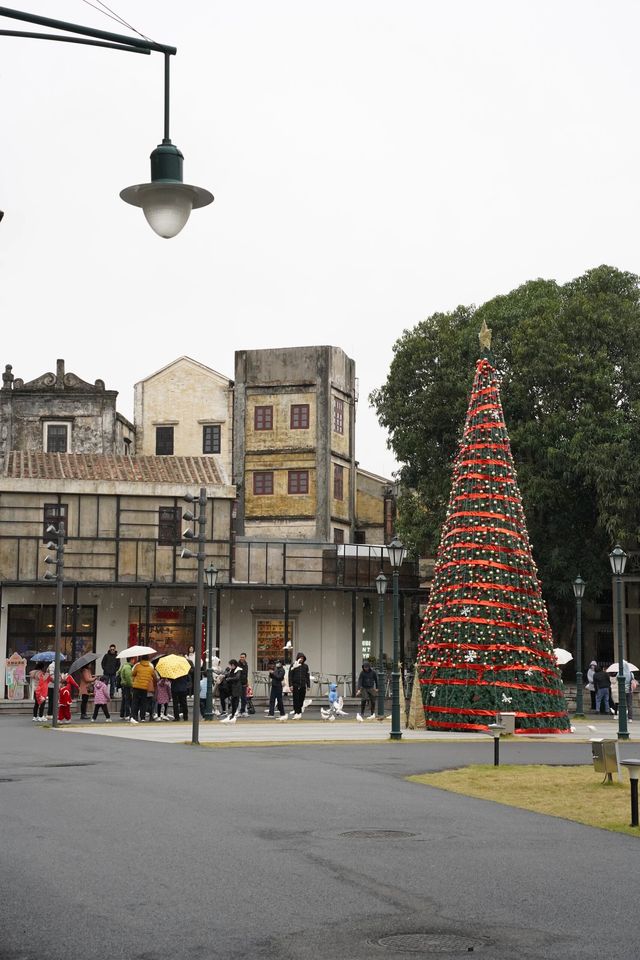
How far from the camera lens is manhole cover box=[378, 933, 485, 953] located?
7172 mm

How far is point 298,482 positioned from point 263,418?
3.06 m

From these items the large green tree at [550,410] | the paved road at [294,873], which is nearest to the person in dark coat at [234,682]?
the large green tree at [550,410]

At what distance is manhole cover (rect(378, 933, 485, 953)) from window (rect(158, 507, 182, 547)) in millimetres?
41402

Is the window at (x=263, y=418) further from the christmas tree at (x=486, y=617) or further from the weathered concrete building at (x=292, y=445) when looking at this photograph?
the christmas tree at (x=486, y=617)

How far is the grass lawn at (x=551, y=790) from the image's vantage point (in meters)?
13.8

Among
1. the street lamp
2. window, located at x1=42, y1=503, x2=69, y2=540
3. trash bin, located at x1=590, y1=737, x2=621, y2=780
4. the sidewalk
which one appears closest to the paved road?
trash bin, located at x1=590, y1=737, x2=621, y2=780

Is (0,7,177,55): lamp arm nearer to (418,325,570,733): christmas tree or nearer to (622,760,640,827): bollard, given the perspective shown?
(622,760,640,827): bollard

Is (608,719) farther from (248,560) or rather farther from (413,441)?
(248,560)

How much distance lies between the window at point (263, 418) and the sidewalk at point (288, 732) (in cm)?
2244

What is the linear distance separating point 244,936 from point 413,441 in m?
39.4

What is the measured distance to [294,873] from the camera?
955cm

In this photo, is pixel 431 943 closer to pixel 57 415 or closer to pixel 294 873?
pixel 294 873

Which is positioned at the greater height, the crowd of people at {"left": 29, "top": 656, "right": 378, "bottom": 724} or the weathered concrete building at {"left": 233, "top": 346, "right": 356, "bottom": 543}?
the weathered concrete building at {"left": 233, "top": 346, "right": 356, "bottom": 543}

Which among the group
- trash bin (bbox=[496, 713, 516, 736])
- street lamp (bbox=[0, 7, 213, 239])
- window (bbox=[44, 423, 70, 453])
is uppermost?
window (bbox=[44, 423, 70, 453])
